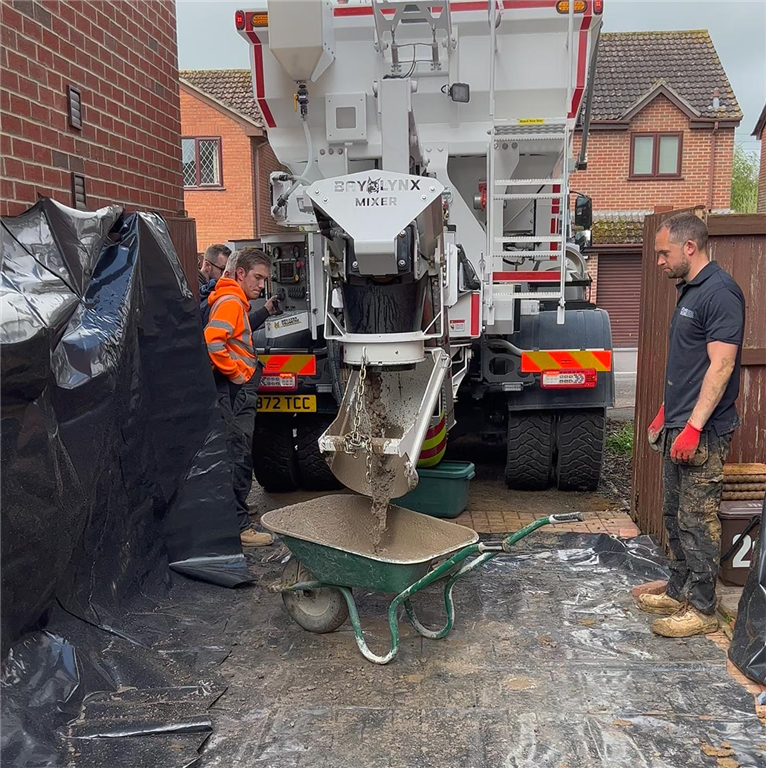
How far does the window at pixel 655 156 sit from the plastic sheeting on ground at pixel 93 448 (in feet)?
58.5

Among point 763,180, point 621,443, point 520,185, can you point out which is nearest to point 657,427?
point 520,185

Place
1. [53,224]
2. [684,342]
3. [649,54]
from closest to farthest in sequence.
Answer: [53,224] < [684,342] < [649,54]

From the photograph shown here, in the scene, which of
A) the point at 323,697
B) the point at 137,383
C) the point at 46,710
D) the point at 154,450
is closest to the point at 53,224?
the point at 137,383

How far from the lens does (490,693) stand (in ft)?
11.3

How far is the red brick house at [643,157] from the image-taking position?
19969 mm

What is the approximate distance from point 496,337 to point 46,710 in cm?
377

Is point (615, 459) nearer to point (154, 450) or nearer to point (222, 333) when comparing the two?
point (222, 333)

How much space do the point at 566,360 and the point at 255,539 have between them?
244cm

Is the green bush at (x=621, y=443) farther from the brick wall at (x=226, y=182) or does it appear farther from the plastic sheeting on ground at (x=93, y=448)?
the brick wall at (x=226, y=182)

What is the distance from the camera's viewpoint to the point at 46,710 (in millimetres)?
3090

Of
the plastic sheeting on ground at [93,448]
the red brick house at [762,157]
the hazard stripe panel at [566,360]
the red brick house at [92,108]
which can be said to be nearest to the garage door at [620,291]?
the red brick house at [762,157]

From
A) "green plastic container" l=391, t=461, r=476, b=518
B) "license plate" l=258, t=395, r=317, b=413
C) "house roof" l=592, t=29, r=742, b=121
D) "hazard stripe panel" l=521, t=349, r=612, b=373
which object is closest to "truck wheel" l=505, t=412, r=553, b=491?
"hazard stripe panel" l=521, t=349, r=612, b=373

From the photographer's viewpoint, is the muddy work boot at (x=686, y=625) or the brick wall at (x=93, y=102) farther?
the muddy work boot at (x=686, y=625)

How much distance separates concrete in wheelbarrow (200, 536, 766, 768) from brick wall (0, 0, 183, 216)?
231cm
